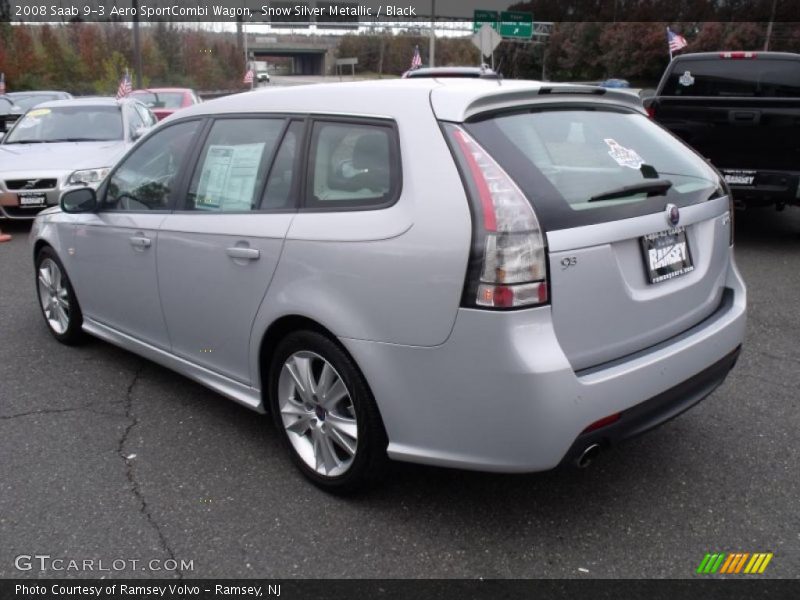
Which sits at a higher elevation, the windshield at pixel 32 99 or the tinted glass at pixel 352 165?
the tinted glass at pixel 352 165

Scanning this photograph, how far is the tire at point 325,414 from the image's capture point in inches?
112

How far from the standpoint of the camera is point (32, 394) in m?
4.29

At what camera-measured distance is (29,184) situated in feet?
30.0

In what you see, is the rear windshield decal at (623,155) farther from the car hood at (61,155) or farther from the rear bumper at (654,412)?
the car hood at (61,155)

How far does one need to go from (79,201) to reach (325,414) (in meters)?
2.27

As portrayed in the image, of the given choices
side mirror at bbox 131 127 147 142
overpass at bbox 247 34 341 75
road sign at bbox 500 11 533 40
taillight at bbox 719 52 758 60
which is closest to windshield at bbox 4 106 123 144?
side mirror at bbox 131 127 147 142

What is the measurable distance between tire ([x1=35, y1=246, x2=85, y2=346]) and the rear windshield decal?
11.5 ft

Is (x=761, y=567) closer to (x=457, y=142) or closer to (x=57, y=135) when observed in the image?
(x=457, y=142)

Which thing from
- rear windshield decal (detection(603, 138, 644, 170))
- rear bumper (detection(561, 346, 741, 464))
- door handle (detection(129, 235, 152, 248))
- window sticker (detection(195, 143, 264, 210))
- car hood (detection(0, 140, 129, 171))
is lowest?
car hood (detection(0, 140, 129, 171))

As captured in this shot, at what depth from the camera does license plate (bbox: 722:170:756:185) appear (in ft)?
25.1

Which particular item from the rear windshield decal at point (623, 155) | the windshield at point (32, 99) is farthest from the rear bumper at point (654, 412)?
the windshield at point (32, 99)

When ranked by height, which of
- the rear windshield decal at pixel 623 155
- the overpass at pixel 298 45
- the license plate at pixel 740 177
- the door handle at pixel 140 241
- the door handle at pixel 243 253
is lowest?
the overpass at pixel 298 45
